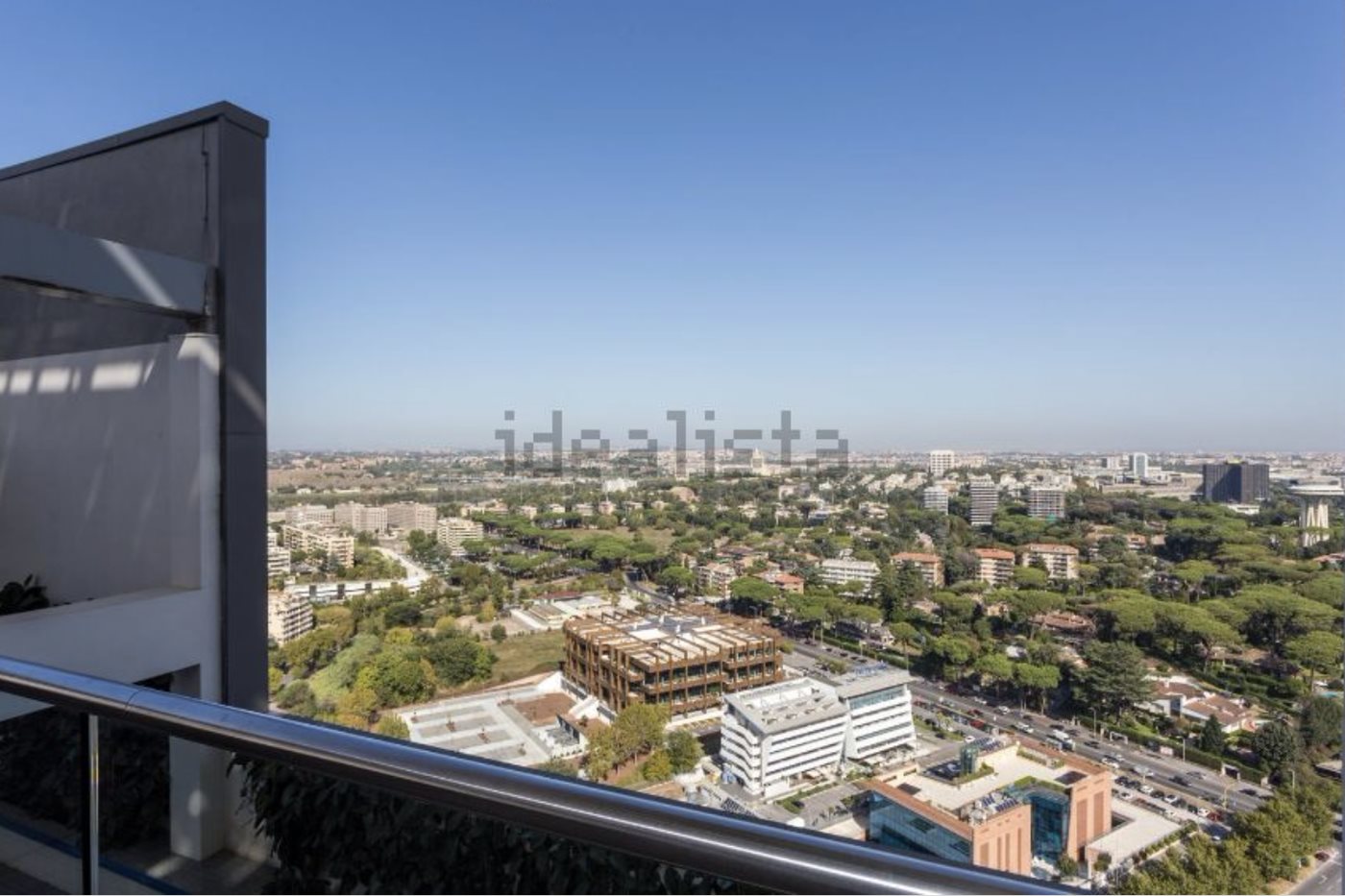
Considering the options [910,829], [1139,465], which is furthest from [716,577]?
[1139,465]

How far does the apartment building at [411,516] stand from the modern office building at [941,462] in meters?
3.81

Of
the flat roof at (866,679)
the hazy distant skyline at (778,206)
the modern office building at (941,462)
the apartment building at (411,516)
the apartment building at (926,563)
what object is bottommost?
the flat roof at (866,679)

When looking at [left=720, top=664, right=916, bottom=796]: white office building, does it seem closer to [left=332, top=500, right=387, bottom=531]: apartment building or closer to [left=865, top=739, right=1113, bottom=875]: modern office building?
[left=865, top=739, right=1113, bottom=875]: modern office building

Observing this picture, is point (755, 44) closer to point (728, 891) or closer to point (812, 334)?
point (812, 334)

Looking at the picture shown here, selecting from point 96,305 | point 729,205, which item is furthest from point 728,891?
point 729,205

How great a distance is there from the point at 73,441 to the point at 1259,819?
5715mm

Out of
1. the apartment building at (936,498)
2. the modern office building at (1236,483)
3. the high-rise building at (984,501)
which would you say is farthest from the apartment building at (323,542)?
the modern office building at (1236,483)

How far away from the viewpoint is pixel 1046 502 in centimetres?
401

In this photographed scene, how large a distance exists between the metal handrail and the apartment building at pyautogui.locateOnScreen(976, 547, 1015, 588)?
352 cm

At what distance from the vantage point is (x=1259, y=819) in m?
2.06

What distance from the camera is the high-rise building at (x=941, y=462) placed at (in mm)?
4973

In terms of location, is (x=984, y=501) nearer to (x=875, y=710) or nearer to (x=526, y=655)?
(x=875, y=710)

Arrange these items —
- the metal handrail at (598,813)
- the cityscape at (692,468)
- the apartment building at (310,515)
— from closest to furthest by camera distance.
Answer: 1. the metal handrail at (598,813)
2. the cityscape at (692,468)
3. the apartment building at (310,515)

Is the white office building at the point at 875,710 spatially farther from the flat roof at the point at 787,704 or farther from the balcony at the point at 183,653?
the balcony at the point at 183,653
